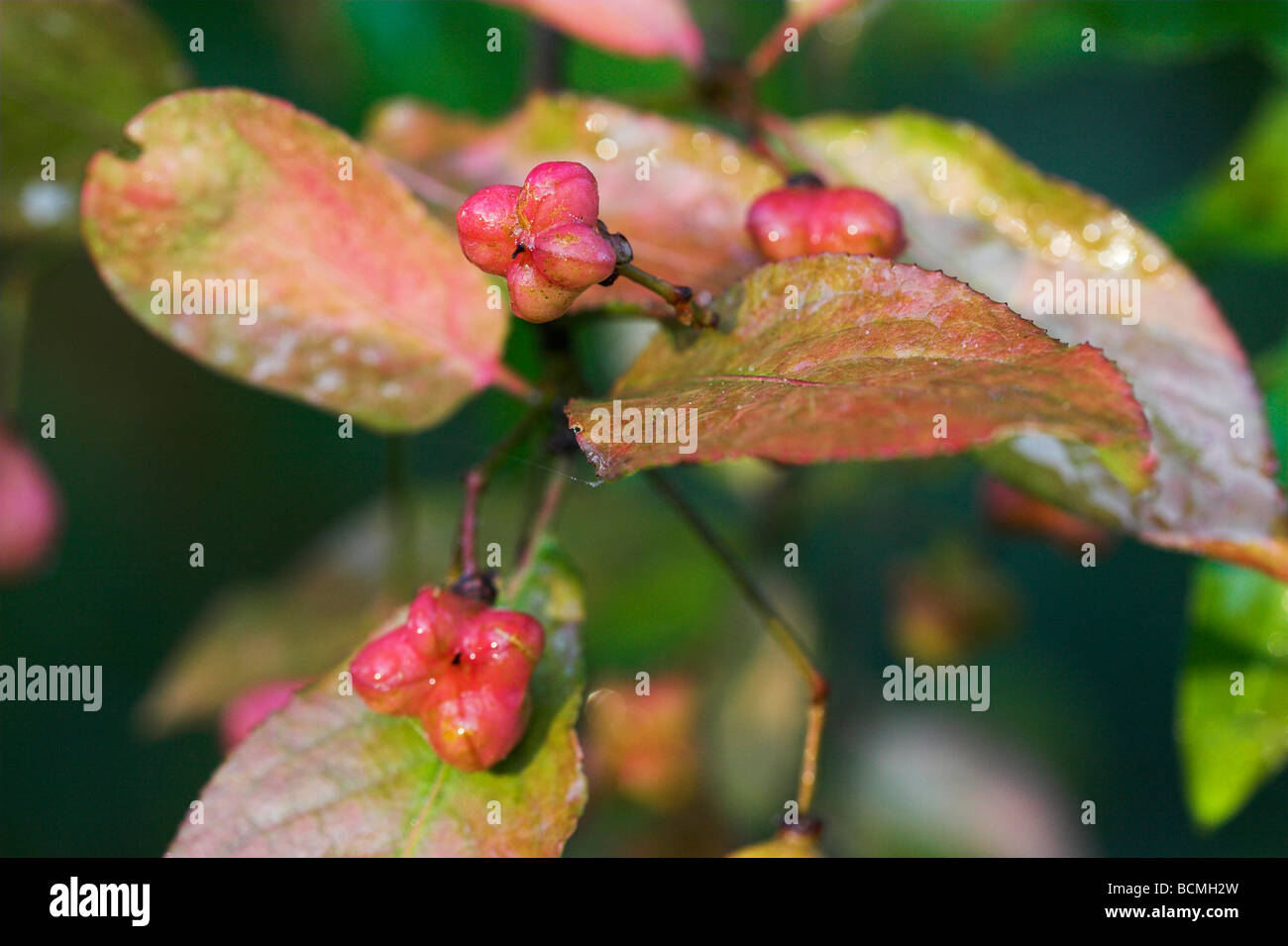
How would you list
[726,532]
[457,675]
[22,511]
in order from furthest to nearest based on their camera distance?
1. [726,532]
2. [22,511]
3. [457,675]

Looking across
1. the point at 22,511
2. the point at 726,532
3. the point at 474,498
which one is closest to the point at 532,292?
the point at 474,498

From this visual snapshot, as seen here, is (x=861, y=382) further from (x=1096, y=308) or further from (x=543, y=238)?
(x=1096, y=308)

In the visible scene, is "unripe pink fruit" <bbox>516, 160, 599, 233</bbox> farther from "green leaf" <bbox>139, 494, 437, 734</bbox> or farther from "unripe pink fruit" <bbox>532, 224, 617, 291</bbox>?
"green leaf" <bbox>139, 494, 437, 734</bbox>

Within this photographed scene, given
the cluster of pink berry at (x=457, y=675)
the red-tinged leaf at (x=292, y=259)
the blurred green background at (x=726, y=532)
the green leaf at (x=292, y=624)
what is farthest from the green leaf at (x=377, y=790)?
the blurred green background at (x=726, y=532)

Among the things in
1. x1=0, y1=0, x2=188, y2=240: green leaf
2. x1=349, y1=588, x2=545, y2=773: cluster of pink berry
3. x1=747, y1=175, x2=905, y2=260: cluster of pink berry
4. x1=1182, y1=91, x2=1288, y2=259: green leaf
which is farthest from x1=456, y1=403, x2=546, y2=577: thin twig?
x1=1182, y1=91, x2=1288, y2=259: green leaf

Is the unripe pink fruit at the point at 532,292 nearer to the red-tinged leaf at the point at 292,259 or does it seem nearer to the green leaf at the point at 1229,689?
the red-tinged leaf at the point at 292,259
